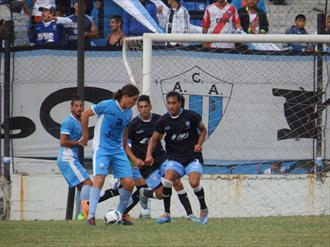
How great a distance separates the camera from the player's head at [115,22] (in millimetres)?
17484

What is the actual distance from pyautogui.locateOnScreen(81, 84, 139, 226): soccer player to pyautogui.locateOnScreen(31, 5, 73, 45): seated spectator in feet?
13.8

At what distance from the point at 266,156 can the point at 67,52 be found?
3644 millimetres

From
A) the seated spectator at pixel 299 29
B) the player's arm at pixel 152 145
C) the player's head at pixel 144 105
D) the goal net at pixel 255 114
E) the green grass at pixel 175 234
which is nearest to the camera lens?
the green grass at pixel 175 234

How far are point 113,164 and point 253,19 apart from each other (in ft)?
17.0

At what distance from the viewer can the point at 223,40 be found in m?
15.8

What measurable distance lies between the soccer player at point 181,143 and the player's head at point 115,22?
11.4 feet

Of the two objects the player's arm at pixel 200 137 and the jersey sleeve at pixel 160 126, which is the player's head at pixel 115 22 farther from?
the player's arm at pixel 200 137

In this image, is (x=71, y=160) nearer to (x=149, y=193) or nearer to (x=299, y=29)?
(x=149, y=193)

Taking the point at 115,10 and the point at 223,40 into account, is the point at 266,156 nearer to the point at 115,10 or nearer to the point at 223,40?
the point at 223,40

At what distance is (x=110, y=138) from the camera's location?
13.6 metres

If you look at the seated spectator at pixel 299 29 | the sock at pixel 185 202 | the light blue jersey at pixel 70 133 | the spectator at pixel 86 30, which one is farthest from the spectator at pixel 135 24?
the sock at pixel 185 202

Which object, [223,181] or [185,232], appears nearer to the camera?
[185,232]

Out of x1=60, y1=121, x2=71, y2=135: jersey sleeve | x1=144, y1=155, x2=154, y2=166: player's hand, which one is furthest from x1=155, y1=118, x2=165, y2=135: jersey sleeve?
x1=60, y1=121, x2=71, y2=135: jersey sleeve

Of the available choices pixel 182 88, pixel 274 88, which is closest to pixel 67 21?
pixel 182 88
